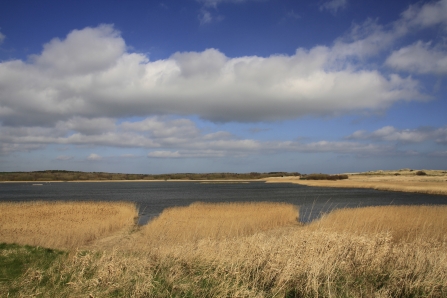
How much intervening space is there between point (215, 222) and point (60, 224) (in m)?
8.37

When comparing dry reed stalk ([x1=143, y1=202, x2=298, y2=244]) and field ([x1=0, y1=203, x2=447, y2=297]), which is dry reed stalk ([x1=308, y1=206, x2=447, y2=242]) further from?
field ([x1=0, y1=203, x2=447, y2=297])

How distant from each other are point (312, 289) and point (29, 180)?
524 ft

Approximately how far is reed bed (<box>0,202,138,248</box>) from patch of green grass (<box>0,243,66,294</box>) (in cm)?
172

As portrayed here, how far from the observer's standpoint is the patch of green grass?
7664 mm

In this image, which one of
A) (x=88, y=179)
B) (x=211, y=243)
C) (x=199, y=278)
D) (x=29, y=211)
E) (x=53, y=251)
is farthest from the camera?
(x=88, y=179)

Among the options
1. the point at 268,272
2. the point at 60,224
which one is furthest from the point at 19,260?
the point at 60,224

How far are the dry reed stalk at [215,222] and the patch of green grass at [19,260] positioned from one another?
459 cm

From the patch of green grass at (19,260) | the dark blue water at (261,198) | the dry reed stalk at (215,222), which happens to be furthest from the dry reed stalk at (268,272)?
the dark blue water at (261,198)

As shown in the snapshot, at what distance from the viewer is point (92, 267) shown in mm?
7750

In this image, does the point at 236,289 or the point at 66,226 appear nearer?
the point at 236,289

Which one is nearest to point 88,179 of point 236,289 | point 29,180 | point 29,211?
point 29,180

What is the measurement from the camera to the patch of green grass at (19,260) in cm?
766

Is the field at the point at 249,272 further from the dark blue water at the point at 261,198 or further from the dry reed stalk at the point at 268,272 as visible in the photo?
the dark blue water at the point at 261,198

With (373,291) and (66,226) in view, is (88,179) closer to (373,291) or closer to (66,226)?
(66,226)
